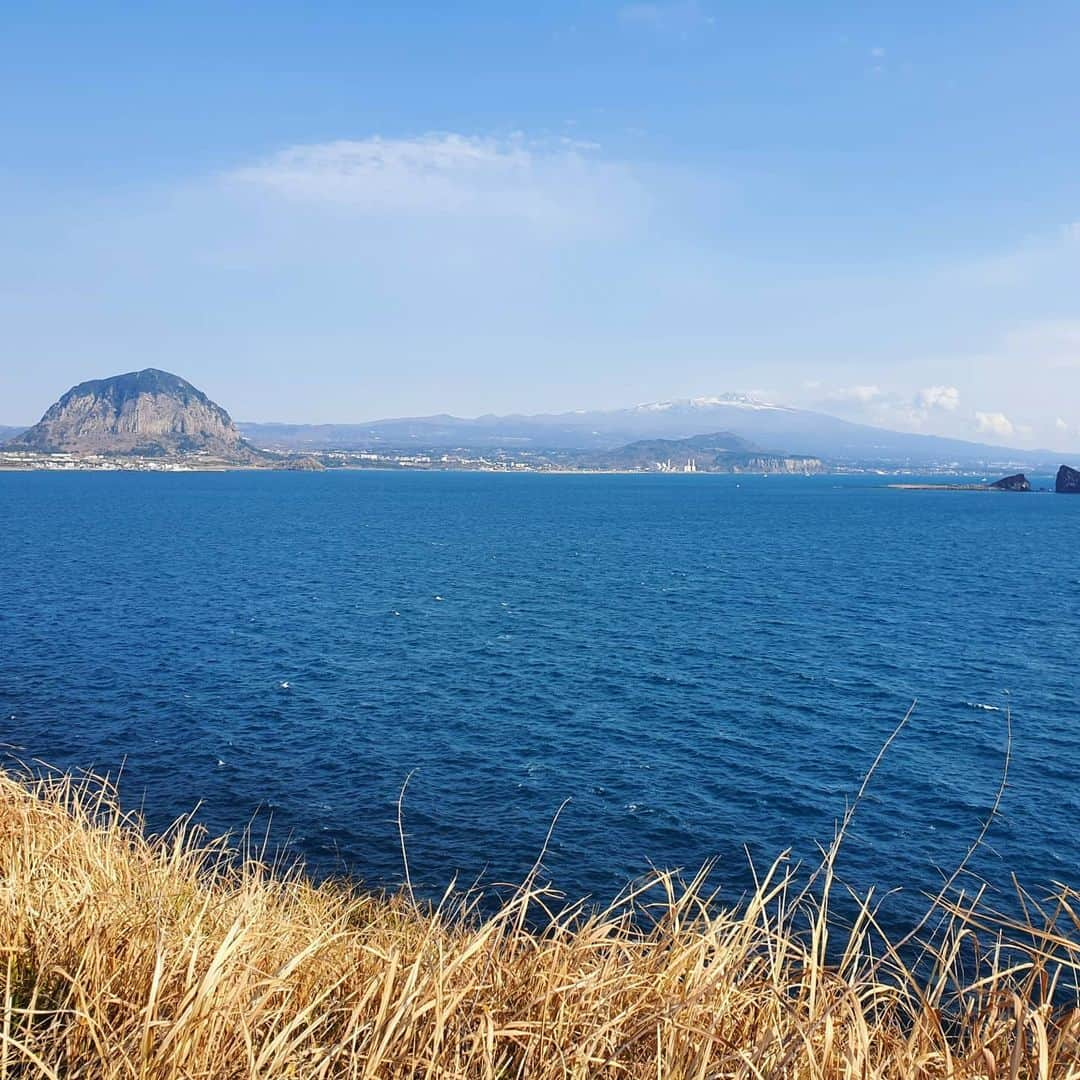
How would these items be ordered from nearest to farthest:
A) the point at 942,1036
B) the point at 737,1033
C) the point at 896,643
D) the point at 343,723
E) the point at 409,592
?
the point at 942,1036 → the point at 737,1033 → the point at 343,723 → the point at 896,643 → the point at 409,592

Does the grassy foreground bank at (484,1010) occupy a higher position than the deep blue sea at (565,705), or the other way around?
the grassy foreground bank at (484,1010)

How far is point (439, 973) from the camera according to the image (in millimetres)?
5223

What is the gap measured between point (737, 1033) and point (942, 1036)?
1.20 meters

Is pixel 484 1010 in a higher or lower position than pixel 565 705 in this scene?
higher

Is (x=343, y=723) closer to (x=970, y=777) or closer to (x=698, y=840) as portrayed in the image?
(x=698, y=840)

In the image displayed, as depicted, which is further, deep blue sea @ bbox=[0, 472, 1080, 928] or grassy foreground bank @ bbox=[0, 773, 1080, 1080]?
deep blue sea @ bbox=[0, 472, 1080, 928]

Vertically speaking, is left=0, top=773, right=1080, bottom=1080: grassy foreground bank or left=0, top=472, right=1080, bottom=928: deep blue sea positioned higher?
left=0, top=773, right=1080, bottom=1080: grassy foreground bank

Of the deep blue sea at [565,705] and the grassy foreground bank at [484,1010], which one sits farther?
the deep blue sea at [565,705]

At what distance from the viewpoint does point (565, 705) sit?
117 ft

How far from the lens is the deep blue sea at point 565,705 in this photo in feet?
79.4

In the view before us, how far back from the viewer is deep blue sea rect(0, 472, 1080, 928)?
24.2 meters

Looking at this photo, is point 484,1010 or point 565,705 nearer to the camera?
point 484,1010

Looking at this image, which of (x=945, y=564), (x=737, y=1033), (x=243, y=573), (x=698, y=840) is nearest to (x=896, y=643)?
(x=698, y=840)

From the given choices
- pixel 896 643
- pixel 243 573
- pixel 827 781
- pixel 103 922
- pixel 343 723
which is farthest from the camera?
pixel 243 573
